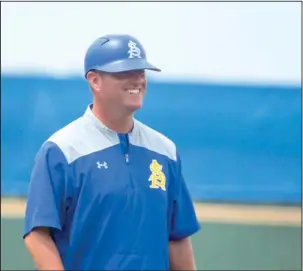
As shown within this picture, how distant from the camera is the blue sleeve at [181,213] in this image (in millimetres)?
1551

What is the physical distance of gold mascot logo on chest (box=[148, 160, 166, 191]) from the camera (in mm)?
1469

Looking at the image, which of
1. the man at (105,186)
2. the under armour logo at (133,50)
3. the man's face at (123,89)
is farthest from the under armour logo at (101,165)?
the under armour logo at (133,50)

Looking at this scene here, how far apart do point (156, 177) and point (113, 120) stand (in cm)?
15

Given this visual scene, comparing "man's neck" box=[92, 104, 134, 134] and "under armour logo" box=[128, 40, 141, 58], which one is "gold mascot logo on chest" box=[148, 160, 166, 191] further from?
"under armour logo" box=[128, 40, 141, 58]

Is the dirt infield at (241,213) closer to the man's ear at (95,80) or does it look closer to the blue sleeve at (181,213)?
the blue sleeve at (181,213)

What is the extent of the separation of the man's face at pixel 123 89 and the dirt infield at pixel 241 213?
1379 mm

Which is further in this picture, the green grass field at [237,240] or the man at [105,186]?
the green grass field at [237,240]

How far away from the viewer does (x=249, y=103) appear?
2795 millimetres

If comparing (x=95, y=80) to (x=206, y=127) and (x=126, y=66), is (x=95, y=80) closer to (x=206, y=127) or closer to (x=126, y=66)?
(x=126, y=66)

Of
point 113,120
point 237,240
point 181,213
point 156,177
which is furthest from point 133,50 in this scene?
point 237,240

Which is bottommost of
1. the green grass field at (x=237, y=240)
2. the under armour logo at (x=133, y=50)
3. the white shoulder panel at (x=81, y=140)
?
the green grass field at (x=237, y=240)

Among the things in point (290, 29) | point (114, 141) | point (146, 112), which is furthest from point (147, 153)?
point (290, 29)

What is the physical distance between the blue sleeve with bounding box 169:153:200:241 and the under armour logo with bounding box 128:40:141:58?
0.87 ft

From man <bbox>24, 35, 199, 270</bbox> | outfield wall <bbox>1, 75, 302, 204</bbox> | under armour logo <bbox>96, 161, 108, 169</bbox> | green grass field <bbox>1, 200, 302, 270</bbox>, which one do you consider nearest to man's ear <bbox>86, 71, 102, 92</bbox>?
man <bbox>24, 35, 199, 270</bbox>
